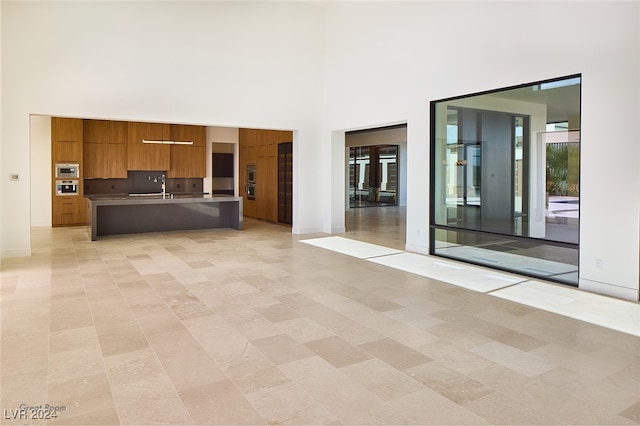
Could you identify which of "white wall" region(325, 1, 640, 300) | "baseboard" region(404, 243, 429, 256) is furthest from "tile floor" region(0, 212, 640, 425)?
"baseboard" region(404, 243, 429, 256)

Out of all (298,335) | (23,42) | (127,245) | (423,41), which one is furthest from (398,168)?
(298,335)

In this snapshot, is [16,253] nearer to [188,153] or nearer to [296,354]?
[296,354]

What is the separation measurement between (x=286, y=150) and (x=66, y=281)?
23.0 ft

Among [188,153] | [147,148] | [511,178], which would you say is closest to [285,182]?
[188,153]

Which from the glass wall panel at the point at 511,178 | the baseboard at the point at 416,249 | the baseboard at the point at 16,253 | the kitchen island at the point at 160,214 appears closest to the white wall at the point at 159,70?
the baseboard at the point at 16,253

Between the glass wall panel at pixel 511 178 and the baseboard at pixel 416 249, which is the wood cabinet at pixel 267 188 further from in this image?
the glass wall panel at pixel 511 178

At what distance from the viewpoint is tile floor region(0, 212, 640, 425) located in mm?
2686

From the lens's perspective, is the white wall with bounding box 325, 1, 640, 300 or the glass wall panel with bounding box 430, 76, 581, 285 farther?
the glass wall panel with bounding box 430, 76, 581, 285

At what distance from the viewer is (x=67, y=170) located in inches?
482

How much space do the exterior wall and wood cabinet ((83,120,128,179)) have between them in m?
4.71

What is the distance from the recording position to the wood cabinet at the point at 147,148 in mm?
13102

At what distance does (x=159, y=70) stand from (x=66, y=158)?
502cm

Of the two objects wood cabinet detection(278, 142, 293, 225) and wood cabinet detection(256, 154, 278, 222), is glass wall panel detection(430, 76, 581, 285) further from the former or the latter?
wood cabinet detection(256, 154, 278, 222)

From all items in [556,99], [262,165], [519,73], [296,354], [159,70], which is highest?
[159,70]
